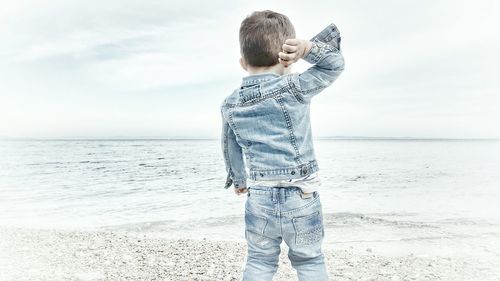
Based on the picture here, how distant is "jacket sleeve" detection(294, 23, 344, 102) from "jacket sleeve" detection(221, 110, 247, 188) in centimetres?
64

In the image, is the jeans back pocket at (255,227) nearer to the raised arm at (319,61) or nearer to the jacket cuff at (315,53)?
the raised arm at (319,61)

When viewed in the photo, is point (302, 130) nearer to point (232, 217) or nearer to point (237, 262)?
point (237, 262)

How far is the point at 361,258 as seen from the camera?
6.23 metres

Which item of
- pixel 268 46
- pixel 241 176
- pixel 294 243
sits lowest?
pixel 294 243

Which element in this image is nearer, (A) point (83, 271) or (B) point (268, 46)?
(B) point (268, 46)


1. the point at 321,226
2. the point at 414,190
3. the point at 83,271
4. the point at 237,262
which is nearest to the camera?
the point at 321,226

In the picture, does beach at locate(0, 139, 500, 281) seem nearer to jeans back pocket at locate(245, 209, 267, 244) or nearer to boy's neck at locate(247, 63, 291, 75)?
jeans back pocket at locate(245, 209, 267, 244)

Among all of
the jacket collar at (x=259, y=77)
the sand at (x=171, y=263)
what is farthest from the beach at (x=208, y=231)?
the jacket collar at (x=259, y=77)

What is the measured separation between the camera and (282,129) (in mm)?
2742

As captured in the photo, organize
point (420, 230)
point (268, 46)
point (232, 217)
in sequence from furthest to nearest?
point (232, 217) → point (420, 230) → point (268, 46)

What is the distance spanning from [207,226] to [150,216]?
2.01 meters

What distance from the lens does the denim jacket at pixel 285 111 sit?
2.71 meters

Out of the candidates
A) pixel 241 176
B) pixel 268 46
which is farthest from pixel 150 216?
pixel 268 46

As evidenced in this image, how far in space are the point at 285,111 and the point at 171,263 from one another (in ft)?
12.5
